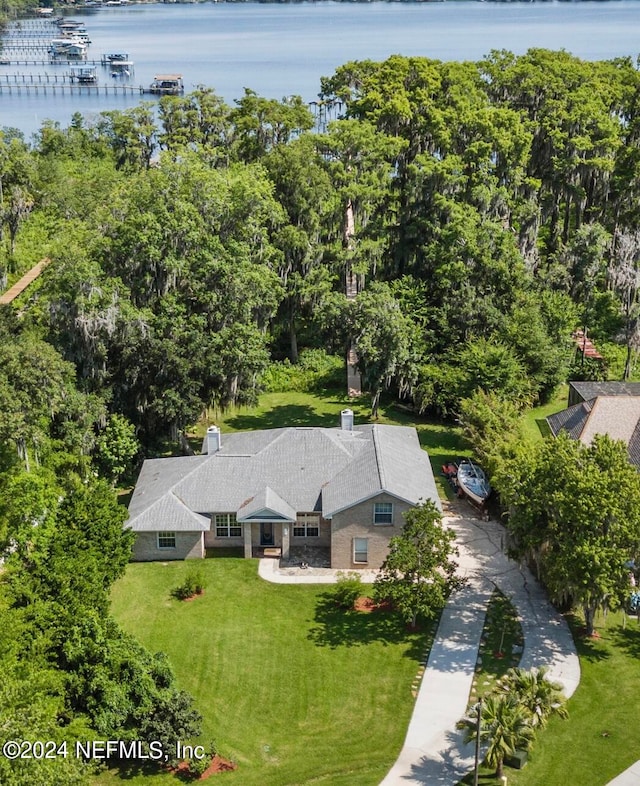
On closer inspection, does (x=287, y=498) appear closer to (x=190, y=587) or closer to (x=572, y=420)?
(x=190, y=587)

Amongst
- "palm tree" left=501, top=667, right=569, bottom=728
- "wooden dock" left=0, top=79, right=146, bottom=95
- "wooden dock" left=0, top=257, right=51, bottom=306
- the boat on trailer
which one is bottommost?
the boat on trailer

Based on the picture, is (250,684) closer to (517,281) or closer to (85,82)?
(517,281)

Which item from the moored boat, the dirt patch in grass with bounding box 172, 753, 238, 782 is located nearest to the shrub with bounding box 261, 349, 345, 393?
the dirt patch in grass with bounding box 172, 753, 238, 782

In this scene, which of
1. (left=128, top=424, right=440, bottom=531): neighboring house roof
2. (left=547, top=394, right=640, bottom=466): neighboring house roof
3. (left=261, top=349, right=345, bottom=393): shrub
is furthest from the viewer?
(left=261, top=349, right=345, bottom=393): shrub

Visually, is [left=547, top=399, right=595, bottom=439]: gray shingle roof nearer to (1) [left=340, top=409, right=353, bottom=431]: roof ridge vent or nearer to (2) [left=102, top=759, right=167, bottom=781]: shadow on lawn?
(1) [left=340, top=409, right=353, bottom=431]: roof ridge vent

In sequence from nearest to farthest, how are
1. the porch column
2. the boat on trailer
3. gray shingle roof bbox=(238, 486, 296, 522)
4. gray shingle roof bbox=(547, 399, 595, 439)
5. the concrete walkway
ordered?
the concrete walkway < gray shingle roof bbox=(238, 486, 296, 522) < the porch column < the boat on trailer < gray shingle roof bbox=(547, 399, 595, 439)

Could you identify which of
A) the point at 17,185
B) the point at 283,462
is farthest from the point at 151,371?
the point at 17,185

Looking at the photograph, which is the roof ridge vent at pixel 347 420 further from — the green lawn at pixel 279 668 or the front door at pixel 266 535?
the green lawn at pixel 279 668
